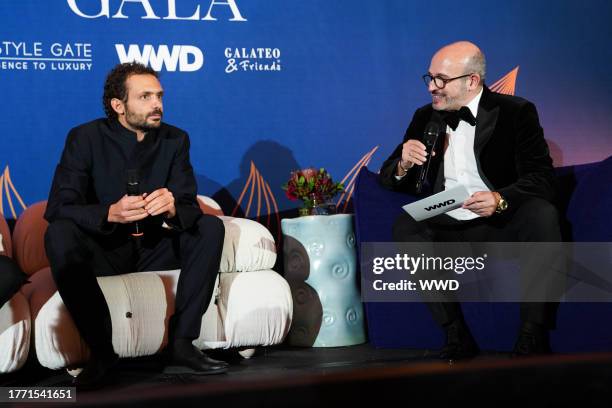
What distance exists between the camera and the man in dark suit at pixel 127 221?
243 cm

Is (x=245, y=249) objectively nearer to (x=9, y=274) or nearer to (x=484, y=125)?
(x=9, y=274)

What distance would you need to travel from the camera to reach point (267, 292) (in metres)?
2.81

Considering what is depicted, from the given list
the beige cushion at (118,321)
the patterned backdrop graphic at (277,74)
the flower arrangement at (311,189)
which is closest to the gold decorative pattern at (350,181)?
the patterned backdrop graphic at (277,74)

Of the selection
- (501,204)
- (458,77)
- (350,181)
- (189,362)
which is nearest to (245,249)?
(189,362)

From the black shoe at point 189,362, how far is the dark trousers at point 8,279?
1.91 feet

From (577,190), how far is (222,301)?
143 centimetres

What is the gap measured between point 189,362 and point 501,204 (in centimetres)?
126

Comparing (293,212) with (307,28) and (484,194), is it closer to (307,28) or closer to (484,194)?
(307,28)

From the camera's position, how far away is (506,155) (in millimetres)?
2795

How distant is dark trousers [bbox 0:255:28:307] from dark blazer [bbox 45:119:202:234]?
317mm

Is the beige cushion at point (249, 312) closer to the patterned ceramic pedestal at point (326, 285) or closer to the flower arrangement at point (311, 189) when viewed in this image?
the patterned ceramic pedestal at point (326, 285)

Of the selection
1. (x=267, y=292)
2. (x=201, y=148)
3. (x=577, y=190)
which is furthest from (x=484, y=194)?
(x=201, y=148)

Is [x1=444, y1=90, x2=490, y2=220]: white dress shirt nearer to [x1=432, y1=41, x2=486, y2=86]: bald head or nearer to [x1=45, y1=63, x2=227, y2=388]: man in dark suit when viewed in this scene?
[x1=432, y1=41, x2=486, y2=86]: bald head

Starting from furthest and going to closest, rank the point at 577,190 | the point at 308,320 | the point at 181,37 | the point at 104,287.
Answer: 1. the point at 181,37
2. the point at 308,320
3. the point at 577,190
4. the point at 104,287
